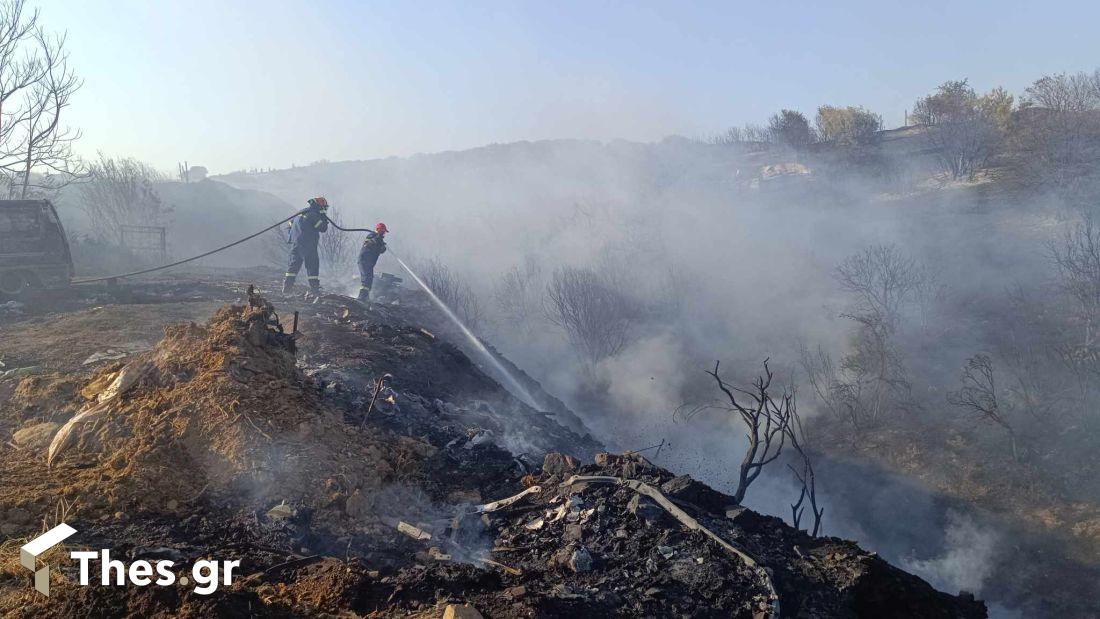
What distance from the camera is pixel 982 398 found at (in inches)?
528

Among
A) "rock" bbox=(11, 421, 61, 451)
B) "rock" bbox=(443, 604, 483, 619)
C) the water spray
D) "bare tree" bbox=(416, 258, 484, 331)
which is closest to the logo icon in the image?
"rock" bbox=(11, 421, 61, 451)

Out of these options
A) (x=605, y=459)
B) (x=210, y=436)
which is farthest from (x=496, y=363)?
(x=210, y=436)

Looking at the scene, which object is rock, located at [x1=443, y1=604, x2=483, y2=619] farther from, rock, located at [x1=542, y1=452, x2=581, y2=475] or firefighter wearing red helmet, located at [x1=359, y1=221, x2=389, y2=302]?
firefighter wearing red helmet, located at [x1=359, y1=221, x2=389, y2=302]

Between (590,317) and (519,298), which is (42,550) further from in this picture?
(519,298)

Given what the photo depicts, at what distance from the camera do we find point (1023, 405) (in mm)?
14148

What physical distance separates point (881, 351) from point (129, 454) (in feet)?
49.8

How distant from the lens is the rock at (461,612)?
317 cm

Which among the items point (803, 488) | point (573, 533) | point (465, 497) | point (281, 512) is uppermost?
point (281, 512)

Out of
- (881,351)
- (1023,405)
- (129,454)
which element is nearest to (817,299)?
(881,351)

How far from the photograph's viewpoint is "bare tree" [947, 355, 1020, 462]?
42.6 feet

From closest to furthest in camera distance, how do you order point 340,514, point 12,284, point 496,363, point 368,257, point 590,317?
point 340,514 < point 12,284 < point 368,257 < point 496,363 < point 590,317

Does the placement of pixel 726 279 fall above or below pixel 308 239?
below

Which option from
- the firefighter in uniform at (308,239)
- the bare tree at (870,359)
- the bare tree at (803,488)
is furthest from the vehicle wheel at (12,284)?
the bare tree at (870,359)

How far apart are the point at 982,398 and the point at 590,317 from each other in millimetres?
9348
